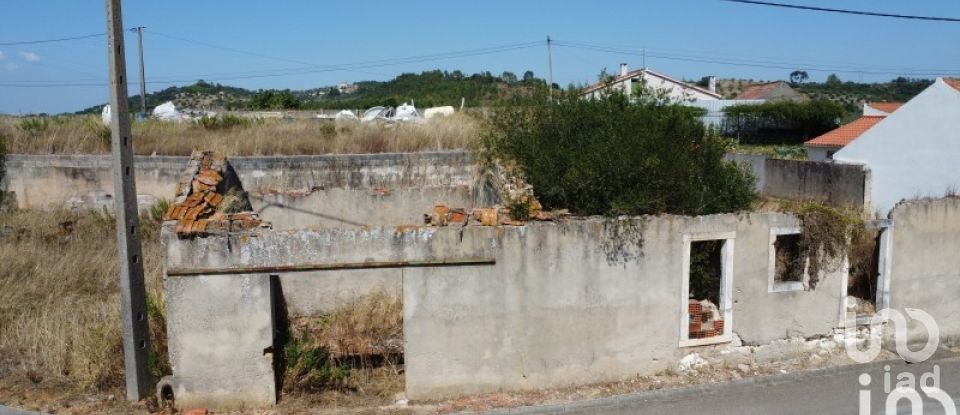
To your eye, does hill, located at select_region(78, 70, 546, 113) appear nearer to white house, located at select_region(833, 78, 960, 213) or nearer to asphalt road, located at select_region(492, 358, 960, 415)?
white house, located at select_region(833, 78, 960, 213)

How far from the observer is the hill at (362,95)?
43031 mm

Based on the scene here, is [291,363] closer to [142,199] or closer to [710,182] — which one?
[710,182]

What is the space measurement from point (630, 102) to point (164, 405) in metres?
7.69

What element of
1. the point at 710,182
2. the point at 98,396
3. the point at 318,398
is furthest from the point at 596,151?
the point at 98,396

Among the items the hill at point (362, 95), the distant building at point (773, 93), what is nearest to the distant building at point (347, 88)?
the hill at point (362, 95)

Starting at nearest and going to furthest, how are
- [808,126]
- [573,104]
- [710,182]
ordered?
[710,182], [573,104], [808,126]

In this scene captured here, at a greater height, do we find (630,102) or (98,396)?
(630,102)

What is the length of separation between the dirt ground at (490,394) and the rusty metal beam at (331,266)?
1544 mm

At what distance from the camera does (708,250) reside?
29.0 feet

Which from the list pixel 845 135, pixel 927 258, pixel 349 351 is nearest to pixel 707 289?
pixel 927 258

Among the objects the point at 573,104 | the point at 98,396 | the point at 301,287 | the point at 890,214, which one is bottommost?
the point at 98,396

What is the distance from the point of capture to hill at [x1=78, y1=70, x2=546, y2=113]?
43031mm

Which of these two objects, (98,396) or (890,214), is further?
(890,214)

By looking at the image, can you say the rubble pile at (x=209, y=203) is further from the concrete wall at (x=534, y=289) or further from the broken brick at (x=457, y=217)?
the broken brick at (x=457, y=217)
